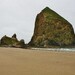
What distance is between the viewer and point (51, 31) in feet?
167

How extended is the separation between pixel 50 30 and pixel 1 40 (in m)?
13.3

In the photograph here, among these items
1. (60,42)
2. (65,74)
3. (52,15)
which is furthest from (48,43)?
(65,74)

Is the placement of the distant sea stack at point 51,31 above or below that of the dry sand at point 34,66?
above

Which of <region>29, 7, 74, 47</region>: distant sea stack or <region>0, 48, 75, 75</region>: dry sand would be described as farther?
<region>29, 7, 74, 47</region>: distant sea stack

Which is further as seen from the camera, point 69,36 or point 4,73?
point 69,36

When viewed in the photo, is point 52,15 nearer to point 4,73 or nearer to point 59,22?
point 59,22

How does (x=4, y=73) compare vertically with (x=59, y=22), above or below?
below

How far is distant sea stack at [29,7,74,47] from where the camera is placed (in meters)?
47.4

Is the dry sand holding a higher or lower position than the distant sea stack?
lower

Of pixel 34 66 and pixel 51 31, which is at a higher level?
pixel 51 31

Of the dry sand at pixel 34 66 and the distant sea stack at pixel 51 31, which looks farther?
the distant sea stack at pixel 51 31

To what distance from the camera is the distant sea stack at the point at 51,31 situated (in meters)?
47.4

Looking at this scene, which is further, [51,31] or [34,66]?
[51,31]

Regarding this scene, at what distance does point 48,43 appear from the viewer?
47.0m
